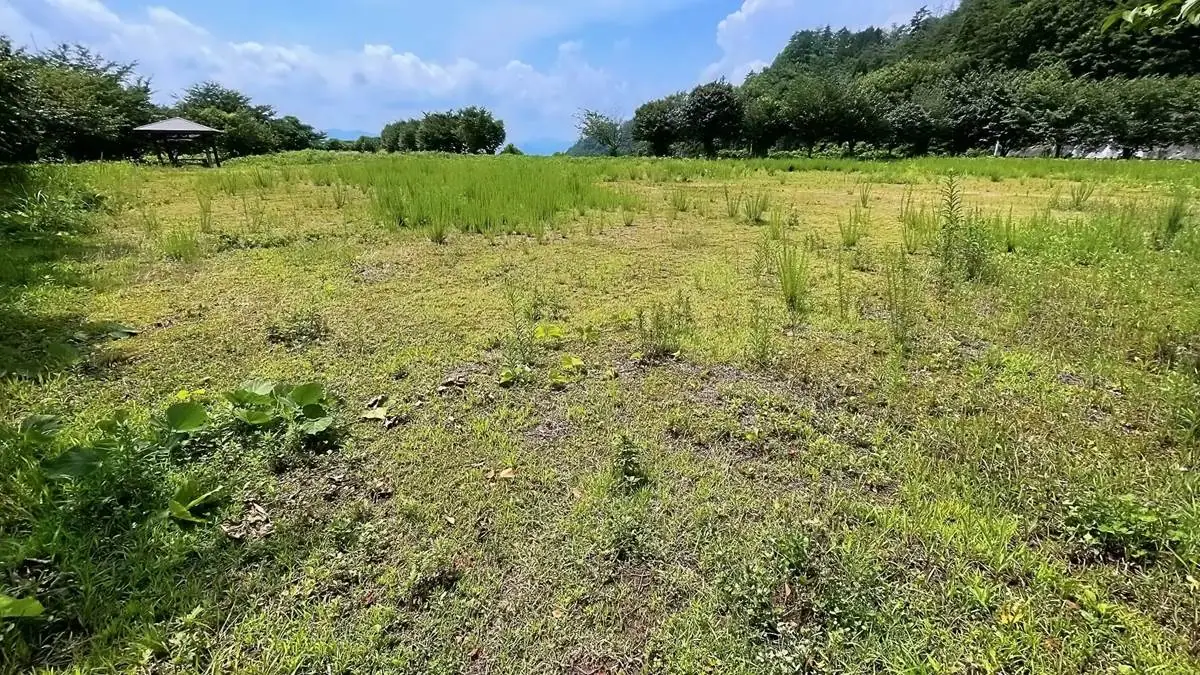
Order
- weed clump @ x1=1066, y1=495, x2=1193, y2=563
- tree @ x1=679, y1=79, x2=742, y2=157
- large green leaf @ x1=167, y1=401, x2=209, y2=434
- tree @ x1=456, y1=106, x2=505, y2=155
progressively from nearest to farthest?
weed clump @ x1=1066, y1=495, x2=1193, y2=563
large green leaf @ x1=167, y1=401, x2=209, y2=434
tree @ x1=679, y1=79, x2=742, y2=157
tree @ x1=456, y1=106, x2=505, y2=155

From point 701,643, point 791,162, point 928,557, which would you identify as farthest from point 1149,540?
point 791,162

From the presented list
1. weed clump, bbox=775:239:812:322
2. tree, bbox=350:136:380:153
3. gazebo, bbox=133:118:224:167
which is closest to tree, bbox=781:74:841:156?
gazebo, bbox=133:118:224:167

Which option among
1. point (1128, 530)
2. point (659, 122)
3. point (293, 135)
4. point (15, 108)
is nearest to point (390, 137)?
point (293, 135)

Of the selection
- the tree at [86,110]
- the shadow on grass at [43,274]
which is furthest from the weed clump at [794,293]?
the tree at [86,110]

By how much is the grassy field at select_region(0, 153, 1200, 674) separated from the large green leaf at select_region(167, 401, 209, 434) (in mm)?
11

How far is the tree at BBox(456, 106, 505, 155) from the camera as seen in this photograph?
3822 centimetres

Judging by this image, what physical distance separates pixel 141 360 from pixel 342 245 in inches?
106

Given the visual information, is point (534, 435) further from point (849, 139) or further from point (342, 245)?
point (849, 139)

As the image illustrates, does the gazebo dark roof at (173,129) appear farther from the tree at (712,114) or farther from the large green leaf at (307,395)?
the tree at (712,114)

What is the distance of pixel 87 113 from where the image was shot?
693 inches

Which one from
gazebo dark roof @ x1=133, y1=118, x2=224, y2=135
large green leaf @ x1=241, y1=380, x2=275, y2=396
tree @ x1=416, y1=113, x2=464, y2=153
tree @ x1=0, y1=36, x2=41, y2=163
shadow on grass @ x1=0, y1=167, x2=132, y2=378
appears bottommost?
large green leaf @ x1=241, y1=380, x2=275, y2=396

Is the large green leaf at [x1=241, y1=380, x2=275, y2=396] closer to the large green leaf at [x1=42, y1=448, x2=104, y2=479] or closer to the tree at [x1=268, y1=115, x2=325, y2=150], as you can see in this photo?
the large green leaf at [x1=42, y1=448, x2=104, y2=479]

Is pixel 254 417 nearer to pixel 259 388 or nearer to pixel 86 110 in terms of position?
pixel 259 388

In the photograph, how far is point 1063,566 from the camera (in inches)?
56.2
